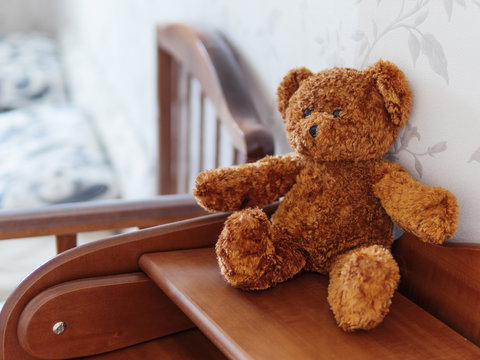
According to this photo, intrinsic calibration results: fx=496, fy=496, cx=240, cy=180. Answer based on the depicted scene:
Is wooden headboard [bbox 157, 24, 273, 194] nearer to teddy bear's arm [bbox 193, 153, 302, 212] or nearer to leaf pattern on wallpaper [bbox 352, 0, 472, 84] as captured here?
teddy bear's arm [bbox 193, 153, 302, 212]

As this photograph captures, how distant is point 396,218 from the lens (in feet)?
2.01

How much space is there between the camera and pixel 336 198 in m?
0.65

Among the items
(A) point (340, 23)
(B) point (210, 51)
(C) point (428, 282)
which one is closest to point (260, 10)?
(B) point (210, 51)

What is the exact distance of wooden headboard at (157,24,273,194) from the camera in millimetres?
1035

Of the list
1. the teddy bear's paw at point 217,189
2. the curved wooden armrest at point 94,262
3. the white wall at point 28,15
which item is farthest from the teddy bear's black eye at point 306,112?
the white wall at point 28,15

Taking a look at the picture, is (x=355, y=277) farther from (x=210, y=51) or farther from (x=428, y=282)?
(x=210, y=51)

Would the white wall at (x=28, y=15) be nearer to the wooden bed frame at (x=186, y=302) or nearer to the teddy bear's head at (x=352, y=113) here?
the wooden bed frame at (x=186, y=302)

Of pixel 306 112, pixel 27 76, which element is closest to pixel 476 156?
pixel 306 112

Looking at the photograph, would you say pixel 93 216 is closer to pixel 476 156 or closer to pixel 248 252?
pixel 248 252

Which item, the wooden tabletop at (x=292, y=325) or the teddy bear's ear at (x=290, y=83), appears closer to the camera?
the wooden tabletop at (x=292, y=325)

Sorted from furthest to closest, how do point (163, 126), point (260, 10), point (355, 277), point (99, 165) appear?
point (99, 165) → point (163, 126) → point (260, 10) → point (355, 277)

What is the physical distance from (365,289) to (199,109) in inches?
37.5

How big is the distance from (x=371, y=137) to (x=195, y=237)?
0.31 m

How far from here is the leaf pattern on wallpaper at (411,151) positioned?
637 millimetres
